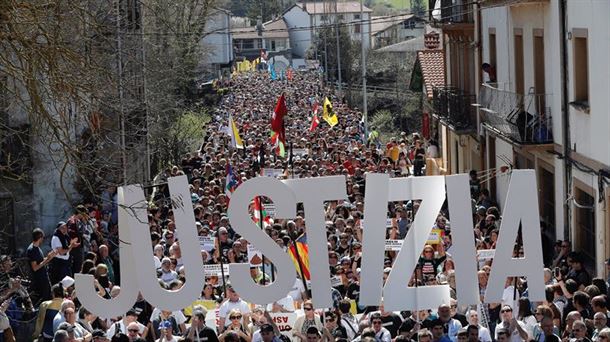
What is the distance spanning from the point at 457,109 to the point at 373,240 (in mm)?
18951

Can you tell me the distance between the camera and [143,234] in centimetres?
1438

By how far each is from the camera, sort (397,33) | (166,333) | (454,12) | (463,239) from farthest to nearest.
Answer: (397,33), (454,12), (166,333), (463,239)

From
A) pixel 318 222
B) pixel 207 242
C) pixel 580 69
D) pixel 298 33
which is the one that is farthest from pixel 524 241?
pixel 298 33

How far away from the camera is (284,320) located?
48.9ft

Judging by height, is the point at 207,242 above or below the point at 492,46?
below

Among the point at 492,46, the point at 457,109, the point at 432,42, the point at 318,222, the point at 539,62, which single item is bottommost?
the point at 318,222

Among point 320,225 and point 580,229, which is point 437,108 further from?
point 320,225

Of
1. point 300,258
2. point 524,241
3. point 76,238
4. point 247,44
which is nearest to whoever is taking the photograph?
point 524,241

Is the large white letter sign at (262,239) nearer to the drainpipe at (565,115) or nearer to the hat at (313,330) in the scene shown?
the hat at (313,330)

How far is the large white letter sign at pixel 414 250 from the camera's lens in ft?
46.8

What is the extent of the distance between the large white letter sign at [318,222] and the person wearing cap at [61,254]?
6.10 meters

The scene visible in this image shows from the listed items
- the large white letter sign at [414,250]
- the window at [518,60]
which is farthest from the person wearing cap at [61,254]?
the window at [518,60]

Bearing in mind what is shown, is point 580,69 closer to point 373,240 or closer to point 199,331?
point 373,240

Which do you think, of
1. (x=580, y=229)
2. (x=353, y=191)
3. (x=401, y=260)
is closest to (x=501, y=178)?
(x=353, y=191)
